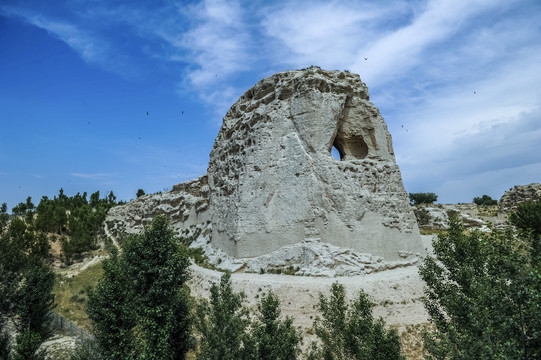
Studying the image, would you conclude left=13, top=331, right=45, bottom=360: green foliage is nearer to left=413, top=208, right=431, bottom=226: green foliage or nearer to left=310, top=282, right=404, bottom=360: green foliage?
left=310, top=282, right=404, bottom=360: green foliage

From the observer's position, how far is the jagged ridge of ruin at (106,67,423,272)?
104 feet

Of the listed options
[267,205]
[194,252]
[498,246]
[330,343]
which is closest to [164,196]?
[194,252]

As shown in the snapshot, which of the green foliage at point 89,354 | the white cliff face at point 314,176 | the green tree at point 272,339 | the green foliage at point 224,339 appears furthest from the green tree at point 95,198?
the green tree at point 272,339

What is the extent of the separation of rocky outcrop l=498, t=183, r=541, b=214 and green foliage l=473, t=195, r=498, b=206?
1195 inches

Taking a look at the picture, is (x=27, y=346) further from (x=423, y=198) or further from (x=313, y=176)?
(x=423, y=198)

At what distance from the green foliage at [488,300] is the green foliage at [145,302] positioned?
12.3m

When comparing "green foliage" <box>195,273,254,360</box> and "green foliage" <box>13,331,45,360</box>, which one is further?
"green foliage" <box>13,331,45,360</box>

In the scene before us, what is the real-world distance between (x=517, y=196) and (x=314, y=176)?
1793 inches

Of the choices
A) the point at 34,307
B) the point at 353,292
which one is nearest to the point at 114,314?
the point at 34,307

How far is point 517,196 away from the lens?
5803 centimetres

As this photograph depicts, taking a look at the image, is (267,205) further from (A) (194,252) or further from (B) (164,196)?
(B) (164,196)

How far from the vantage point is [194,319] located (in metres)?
19.0

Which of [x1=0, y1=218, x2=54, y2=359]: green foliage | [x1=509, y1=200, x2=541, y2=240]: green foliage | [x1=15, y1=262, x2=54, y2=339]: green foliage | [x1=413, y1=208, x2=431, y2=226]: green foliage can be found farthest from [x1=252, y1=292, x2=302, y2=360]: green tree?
[x1=413, y1=208, x2=431, y2=226]: green foliage

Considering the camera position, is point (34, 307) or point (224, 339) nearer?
point (224, 339)
